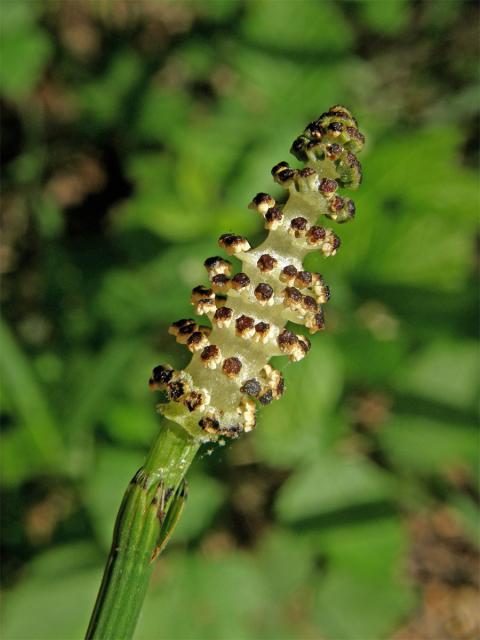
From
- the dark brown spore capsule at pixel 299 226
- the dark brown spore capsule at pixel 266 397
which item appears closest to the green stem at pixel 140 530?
the dark brown spore capsule at pixel 266 397

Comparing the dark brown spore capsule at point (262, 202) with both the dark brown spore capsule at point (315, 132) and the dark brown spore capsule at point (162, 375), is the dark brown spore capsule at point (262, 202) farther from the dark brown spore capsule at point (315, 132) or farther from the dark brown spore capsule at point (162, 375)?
the dark brown spore capsule at point (162, 375)

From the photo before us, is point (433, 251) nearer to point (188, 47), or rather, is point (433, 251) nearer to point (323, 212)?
point (188, 47)

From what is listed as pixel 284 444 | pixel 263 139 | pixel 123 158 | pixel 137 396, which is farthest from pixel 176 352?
pixel 123 158

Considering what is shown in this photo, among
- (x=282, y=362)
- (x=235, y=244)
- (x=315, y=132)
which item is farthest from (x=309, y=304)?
(x=282, y=362)

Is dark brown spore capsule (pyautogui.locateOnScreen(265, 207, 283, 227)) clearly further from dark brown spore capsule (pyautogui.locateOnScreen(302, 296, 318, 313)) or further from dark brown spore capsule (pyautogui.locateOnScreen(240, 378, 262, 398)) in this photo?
dark brown spore capsule (pyautogui.locateOnScreen(240, 378, 262, 398))

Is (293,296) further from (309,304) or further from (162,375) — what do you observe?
(162,375)
